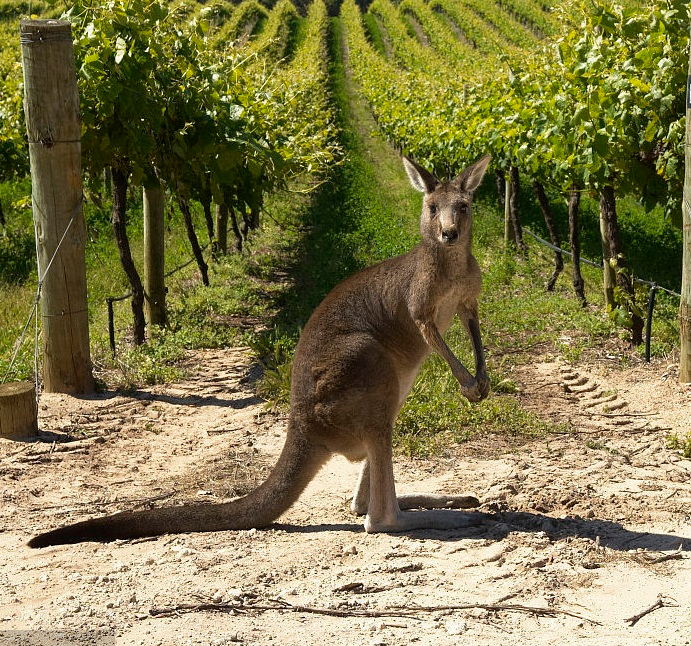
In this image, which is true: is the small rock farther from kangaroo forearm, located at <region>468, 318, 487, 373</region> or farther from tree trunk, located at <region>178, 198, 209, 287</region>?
tree trunk, located at <region>178, 198, 209, 287</region>

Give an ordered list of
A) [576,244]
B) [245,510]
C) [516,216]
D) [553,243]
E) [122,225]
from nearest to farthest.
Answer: [245,510], [122,225], [576,244], [553,243], [516,216]

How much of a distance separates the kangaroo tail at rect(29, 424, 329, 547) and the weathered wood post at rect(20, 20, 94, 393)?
10.0 feet

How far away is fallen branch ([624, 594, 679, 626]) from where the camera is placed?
11.9 feet

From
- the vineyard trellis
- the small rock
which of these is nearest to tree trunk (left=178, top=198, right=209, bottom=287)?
the vineyard trellis

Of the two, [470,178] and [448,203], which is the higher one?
[470,178]

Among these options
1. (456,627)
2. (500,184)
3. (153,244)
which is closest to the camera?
(456,627)

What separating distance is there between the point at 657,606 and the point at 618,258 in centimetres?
535

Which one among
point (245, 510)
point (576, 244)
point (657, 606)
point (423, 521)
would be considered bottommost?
point (657, 606)

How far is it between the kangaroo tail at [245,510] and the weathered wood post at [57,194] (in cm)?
305

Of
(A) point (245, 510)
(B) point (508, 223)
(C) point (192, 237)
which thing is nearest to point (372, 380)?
(A) point (245, 510)

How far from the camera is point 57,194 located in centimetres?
714

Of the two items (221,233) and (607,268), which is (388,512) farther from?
(221,233)

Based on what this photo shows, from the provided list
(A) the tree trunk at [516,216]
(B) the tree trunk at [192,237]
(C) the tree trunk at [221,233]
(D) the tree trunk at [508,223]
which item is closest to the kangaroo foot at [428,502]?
(B) the tree trunk at [192,237]

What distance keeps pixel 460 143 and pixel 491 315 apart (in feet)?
20.3
